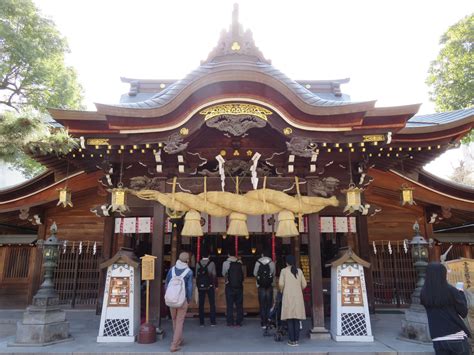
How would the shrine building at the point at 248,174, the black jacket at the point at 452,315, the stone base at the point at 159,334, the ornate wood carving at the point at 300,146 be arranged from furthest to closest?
the ornate wood carving at the point at 300,146 → the shrine building at the point at 248,174 → the stone base at the point at 159,334 → the black jacket at the point at 452,315

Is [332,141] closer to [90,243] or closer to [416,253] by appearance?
[416,253]

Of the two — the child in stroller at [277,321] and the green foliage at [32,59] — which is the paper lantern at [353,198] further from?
the green foliage at [32,59]

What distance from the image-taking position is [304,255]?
998 centimetres

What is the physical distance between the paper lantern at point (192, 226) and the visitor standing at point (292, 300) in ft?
6.54

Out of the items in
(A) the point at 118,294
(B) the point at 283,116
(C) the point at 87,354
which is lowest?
(C) the point at 87,354

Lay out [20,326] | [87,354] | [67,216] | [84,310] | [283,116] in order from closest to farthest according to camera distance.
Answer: [87,354] → [20,326] → [283,116] → [84,310] → [67,216]

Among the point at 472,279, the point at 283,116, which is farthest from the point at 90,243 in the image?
the point at 472,279

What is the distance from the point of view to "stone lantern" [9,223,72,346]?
6293 millimetres

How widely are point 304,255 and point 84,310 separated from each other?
21.8 ft

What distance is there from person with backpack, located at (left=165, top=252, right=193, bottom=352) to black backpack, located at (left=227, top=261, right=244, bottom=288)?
176 centimetres

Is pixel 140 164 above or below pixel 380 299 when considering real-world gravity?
above

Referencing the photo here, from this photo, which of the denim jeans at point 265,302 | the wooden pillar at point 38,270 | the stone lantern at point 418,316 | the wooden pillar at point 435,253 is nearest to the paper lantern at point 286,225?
the denim jeans at point 265,302

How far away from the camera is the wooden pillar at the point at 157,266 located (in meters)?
6.99

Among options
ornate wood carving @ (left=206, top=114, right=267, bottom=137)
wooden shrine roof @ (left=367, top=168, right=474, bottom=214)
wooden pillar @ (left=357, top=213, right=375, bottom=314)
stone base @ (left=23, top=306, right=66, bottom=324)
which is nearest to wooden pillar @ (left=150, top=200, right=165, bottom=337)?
stone base @ (left=23, top=306, right=66, bottom=324)
